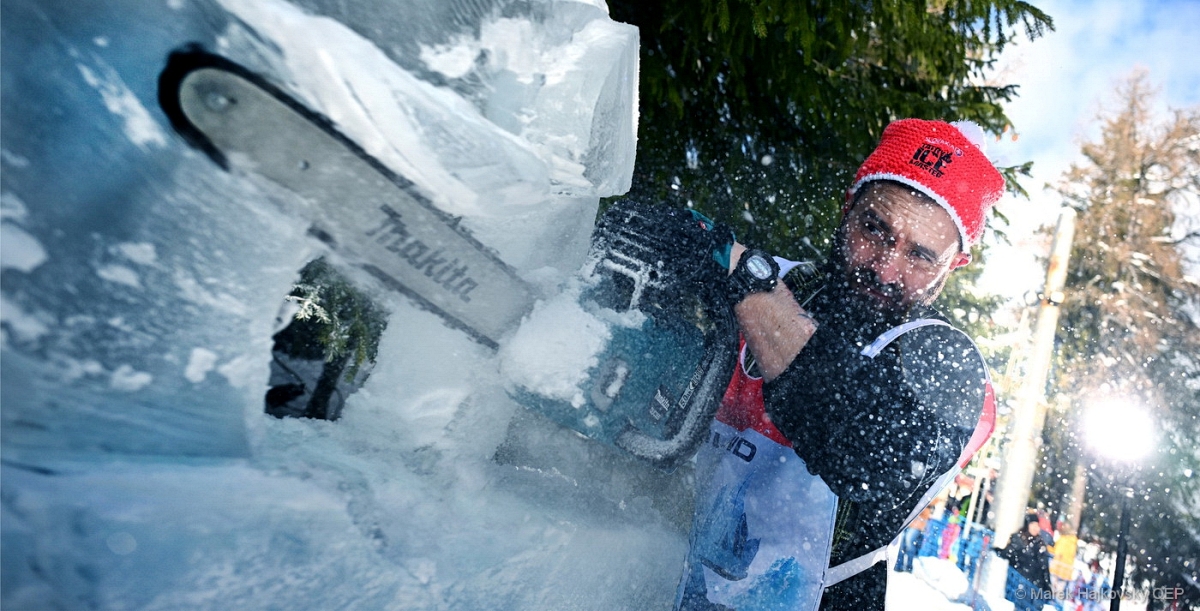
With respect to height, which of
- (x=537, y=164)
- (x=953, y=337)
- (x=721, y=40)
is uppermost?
(x=721, y=40)

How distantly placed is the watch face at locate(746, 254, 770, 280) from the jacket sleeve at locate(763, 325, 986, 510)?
17 cm

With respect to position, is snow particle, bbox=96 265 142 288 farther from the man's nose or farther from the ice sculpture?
the man's nose

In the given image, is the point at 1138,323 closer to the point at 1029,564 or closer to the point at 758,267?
the point at 1029,564

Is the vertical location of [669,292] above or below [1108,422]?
below

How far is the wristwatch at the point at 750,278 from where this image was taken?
130 centimetres

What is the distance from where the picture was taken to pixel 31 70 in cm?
63

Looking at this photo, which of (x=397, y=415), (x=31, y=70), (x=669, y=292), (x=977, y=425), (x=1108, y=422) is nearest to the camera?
(x=31, y=70)

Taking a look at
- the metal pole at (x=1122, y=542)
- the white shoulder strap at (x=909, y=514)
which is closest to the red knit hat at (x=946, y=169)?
the white shoulder strap at (x=909, y=514)

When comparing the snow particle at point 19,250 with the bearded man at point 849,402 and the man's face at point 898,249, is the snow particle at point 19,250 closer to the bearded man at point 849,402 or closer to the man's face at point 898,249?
the bearded man at point 849,402

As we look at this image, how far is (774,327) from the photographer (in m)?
1.30

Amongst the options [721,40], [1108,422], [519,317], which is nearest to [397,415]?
[519,317]

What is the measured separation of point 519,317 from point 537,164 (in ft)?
0.97

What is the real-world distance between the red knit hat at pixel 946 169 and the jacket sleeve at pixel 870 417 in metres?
0.51

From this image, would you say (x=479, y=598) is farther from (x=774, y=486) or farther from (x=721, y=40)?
(x=721, y=40)
